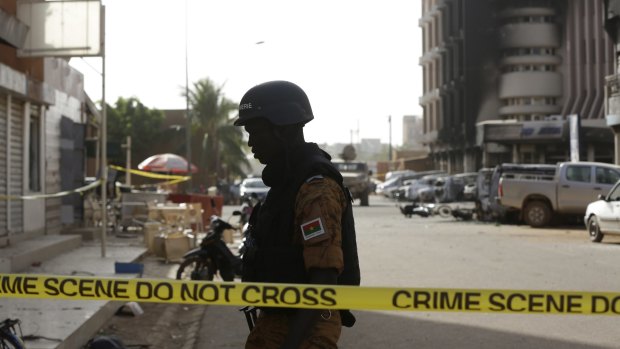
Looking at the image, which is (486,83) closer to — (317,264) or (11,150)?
(11,150)

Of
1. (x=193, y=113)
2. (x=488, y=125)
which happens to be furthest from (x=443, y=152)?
(x=193, y=113)

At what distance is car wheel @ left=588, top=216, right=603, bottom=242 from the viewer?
19.7 m

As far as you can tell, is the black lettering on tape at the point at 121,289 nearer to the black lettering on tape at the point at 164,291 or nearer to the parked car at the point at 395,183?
the black lettering on tape at the point at 164,291

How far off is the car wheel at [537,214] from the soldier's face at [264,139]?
23769mm

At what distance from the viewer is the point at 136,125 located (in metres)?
68.9

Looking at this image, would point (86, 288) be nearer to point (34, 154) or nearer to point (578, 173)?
point (34, 154)

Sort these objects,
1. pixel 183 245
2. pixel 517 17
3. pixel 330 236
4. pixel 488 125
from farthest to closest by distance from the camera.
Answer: pixel 517 17 < pixel 488 125 < pixel 183 245 < pixel 330 236

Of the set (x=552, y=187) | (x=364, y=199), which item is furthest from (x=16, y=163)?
(x=364, y=199)

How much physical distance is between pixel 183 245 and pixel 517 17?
58.8 meters

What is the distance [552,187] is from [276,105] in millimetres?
23415

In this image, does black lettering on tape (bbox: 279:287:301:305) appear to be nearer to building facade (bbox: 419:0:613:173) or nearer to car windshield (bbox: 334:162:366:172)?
car windshield (bbox: 334:162:366:172)

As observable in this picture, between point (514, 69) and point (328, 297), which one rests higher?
point (514, 69)

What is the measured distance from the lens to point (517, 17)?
71.1 m

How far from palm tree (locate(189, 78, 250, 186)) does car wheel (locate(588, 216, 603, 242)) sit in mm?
42040
